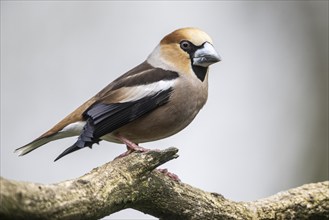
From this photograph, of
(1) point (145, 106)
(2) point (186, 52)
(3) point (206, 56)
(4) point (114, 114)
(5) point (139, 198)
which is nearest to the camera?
(5) point (139, 198)

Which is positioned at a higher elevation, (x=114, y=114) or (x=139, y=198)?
(x=114, y=114)

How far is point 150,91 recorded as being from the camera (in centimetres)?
550

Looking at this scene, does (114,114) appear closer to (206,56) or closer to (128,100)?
(128,100)

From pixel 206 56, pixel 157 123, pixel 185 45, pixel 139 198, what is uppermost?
pixel 185 45

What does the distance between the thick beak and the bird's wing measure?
182mm

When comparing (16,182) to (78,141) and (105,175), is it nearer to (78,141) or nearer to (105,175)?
(105,175)

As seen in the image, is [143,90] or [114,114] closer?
[114,114]

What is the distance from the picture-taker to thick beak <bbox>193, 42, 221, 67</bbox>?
18.4 ft

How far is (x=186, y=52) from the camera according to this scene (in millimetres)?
5793

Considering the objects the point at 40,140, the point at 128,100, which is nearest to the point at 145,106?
the point at 128,100

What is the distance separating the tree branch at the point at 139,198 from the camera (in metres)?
3.64

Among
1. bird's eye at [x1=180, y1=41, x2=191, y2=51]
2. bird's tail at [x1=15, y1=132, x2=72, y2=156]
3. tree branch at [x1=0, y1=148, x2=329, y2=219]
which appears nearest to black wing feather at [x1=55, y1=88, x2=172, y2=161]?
bird's tail at [x1=15, y1=132, x2=72, y2=156]

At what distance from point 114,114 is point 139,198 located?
1.07 meters

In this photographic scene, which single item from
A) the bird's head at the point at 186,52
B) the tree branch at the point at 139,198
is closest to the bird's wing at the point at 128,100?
the bird's head at the point at 186,52
